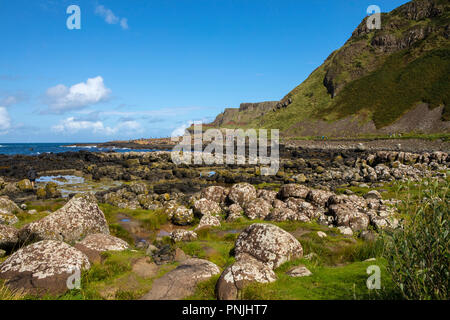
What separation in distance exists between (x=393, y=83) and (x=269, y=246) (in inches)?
7007

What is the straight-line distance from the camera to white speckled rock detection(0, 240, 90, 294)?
7.89 metres

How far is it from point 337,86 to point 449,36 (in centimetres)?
6416

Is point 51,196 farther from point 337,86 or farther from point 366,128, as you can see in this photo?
point 337,86

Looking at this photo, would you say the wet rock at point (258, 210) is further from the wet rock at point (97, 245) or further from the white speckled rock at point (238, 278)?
the white speckled rock at point (238, 278)

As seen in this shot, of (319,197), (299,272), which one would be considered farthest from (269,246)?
(319,197)

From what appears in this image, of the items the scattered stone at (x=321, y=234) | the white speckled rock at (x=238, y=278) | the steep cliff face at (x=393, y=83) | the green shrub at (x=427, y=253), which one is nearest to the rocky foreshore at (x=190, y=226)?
the white speckled rock at (x=238, y=278)

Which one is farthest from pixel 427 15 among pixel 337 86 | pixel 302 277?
pixel 302 277

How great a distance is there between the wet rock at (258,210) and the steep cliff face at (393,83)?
107795mm

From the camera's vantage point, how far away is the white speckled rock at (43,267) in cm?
789

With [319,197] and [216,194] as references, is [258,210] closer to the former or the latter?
[319,197]

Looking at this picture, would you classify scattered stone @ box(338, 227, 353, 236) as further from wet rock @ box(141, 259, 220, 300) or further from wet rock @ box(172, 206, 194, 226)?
wet rock @ box(172, 206, 194, 226)

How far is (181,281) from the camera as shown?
8422 millimetres

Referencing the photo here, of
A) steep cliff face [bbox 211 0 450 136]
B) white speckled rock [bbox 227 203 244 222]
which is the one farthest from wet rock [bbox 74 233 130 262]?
steep cliff face [bbox 211 0 450 136]

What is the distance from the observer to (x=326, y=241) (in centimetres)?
1348
